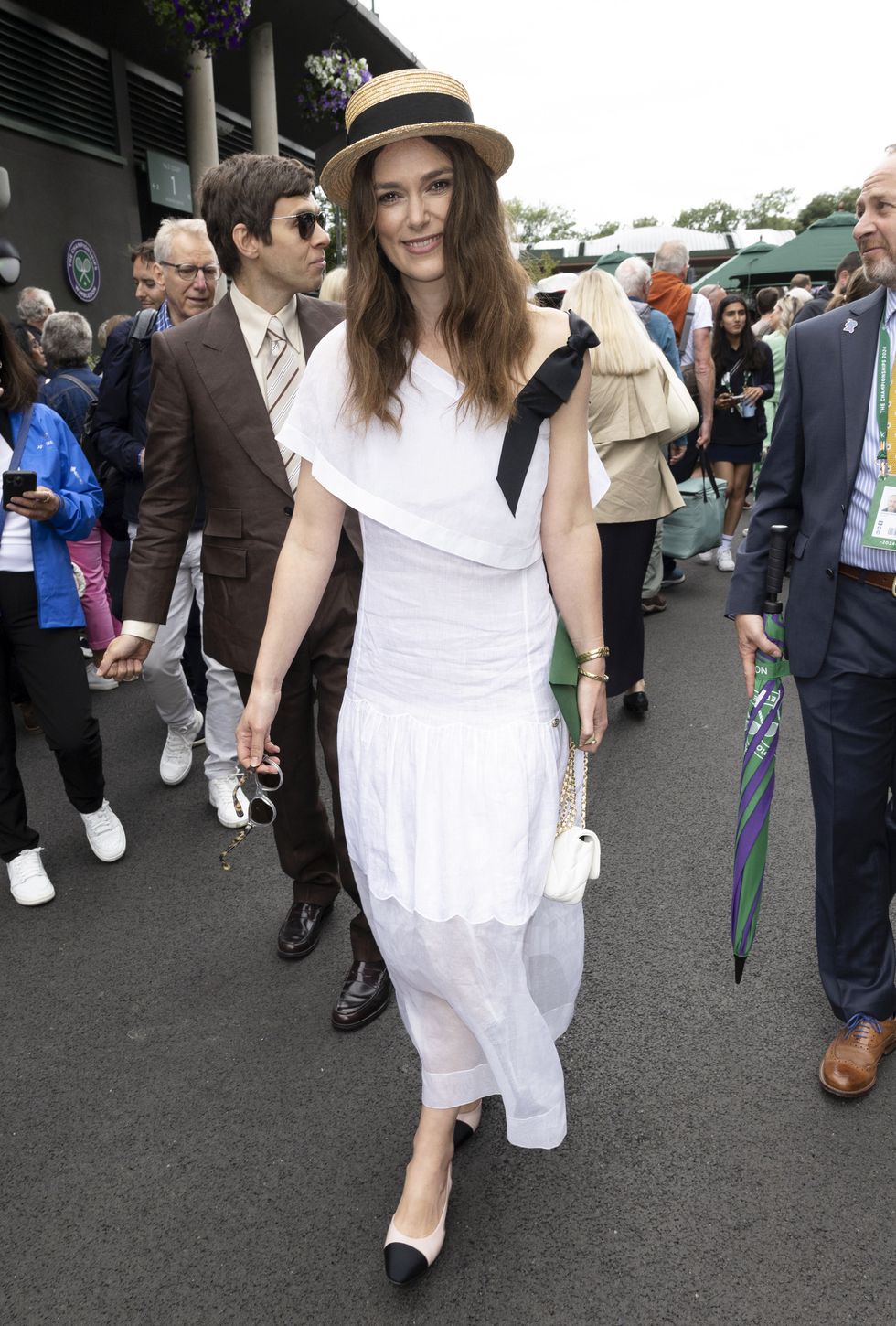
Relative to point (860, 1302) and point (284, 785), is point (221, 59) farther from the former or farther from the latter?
point (860, 1302)

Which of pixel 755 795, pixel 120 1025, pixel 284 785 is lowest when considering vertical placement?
pixel 120 1025

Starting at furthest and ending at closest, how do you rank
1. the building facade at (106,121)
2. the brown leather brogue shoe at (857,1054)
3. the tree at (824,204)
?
1. the tree at (824,204)
2. the building facade at (106,121)
3. the brown leather brogue shoe at (857,1054)

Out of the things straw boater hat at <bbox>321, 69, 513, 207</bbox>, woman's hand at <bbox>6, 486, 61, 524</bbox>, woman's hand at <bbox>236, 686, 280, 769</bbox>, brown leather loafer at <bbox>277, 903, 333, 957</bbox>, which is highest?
straw boater hat at <bbox>321, 69, 513, 207</bbox>

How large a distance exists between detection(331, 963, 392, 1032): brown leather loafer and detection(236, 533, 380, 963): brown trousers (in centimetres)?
4

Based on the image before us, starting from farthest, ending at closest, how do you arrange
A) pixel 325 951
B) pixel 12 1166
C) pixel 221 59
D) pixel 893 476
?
pixel 221 59 < pixel 325 951 < pixel 12 1166 < pixel 893 476

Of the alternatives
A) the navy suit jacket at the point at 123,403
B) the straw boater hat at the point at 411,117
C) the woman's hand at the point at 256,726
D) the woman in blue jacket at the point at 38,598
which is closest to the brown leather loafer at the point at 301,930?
the woman in blue jacket at the point at 38,598

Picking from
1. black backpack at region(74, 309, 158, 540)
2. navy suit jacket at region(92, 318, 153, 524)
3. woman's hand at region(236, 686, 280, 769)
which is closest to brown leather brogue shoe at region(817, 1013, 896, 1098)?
woman's hand at region(236, 686, 280, 769)

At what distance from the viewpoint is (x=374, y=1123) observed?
2.59 meters

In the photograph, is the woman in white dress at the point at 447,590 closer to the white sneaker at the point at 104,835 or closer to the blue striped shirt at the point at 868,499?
the blue striped shirt at the point at 868,499

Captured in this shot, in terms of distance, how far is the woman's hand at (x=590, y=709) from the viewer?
6.76 feet

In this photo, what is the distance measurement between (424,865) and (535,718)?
356mm

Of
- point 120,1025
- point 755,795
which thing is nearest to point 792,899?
point 755,795

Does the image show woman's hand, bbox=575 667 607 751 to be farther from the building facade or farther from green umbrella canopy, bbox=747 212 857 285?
green umbrella canopy, bbox=747 212 857 285

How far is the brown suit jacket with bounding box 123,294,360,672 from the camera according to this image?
285 cm
